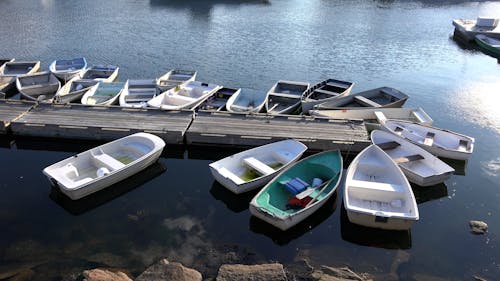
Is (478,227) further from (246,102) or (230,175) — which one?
(246,102)

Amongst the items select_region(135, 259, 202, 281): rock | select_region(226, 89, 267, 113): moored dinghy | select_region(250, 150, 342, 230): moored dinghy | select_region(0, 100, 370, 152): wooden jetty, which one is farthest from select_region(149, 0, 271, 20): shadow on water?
select_region(135, 259, 202, 281): rock

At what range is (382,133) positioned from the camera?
2341cm

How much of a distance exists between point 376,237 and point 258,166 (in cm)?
628

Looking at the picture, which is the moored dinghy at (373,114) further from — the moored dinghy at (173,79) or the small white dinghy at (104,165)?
the small white dinghy at (104,165)

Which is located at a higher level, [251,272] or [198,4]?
[198,4]

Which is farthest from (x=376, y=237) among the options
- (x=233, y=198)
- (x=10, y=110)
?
(x=10, y=110)

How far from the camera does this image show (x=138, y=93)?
95.0 feet

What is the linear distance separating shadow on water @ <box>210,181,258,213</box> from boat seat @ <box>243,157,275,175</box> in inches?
42.2

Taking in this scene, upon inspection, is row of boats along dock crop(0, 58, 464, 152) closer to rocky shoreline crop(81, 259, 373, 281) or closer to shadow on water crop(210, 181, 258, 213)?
shadow on water crop(210, 181, 258, 213)

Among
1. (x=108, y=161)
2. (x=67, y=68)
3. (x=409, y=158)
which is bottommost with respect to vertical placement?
(x=108, y=161)

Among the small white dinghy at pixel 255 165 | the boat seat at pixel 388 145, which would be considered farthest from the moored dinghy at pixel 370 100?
the small white dinghy at pixel 255 165

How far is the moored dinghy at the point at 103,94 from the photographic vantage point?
2707 cm

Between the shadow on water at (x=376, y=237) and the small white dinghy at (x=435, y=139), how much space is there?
7047 millimetres

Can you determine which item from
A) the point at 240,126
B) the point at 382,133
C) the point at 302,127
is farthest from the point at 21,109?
the point at 382,133
